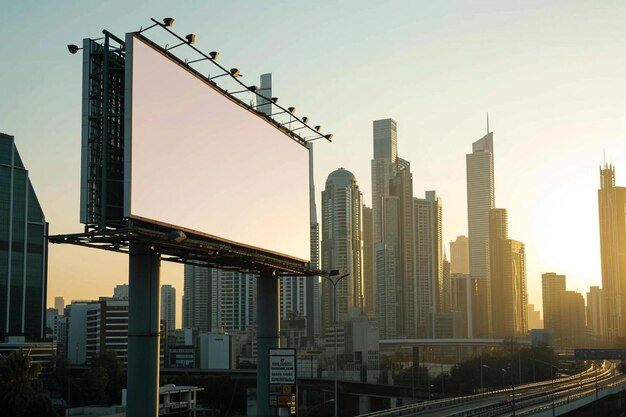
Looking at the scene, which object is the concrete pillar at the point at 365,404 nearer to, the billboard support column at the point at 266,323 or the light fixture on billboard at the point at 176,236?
the billboard support column at the point at 266,323

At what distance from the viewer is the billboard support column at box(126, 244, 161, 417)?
39.2 metres

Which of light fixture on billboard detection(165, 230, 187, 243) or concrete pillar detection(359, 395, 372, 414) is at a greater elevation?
light fixture on billboard detection(165, 230, 187, 243)

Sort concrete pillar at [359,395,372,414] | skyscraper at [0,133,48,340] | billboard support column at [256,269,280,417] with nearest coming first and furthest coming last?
billboard support column at [256,269,280,417]
concrete pillar at [359,395,372,414]
skyscraper at [0,133,48,340]

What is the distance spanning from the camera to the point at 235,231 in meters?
49.3

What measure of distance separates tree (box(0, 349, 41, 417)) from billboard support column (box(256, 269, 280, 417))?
26756 mm

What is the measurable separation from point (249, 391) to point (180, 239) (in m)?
141

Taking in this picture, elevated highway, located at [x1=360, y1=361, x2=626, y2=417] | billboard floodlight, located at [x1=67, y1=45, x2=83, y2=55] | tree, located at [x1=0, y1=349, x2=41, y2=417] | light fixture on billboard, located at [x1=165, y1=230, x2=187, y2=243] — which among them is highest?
billboard floodlight, located at [x1=67, y1=45, x2=83, y2=55]

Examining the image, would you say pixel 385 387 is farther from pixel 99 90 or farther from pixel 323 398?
pixel 99 90

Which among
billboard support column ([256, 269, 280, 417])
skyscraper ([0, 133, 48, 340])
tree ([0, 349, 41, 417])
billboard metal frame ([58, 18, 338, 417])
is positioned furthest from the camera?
skyscraper ([0, 133, 48, 340])

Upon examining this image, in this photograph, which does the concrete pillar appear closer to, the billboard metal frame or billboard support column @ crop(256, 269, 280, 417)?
billboard support column @ crop(256, 269, 280, 417)

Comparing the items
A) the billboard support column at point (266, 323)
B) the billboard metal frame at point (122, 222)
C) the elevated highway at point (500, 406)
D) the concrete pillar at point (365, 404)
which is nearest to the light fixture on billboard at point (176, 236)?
the billboard metal frame at point (122, 222)

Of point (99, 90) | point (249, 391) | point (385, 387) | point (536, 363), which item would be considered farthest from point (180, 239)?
point (536, 363)

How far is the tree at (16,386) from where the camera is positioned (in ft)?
240

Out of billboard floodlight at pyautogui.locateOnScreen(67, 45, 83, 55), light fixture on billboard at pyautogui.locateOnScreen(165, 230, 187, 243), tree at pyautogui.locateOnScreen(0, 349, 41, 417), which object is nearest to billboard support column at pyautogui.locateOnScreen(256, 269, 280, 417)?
light fixture on billboard at pyautogui.locateOnScreen(165, 230, 187, 243)
